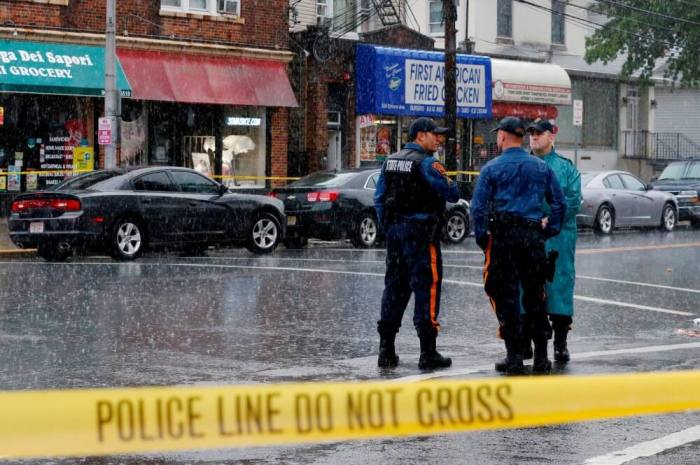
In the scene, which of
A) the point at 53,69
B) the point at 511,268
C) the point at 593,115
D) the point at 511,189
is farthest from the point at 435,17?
the point at 511,268

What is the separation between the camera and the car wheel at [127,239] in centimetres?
1909

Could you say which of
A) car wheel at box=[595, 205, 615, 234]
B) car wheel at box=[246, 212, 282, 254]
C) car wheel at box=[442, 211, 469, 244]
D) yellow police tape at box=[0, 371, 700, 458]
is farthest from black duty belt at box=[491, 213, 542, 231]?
car wheel at box=[595, 205, 615, 234]

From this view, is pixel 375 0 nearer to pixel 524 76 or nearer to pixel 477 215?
pixel 524 76

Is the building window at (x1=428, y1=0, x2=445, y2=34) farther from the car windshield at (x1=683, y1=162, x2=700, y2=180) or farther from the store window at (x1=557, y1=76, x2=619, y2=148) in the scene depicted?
the car windshield at (x1=683, y1=162, x2=700, y2=180)

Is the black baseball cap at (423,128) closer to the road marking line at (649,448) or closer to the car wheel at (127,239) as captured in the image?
the road marking line at (649,448)

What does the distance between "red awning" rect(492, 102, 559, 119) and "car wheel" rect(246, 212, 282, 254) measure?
654 inches

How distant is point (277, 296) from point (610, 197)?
15615mm

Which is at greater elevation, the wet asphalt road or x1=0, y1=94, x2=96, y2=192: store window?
x1=0, y1=94, x2=96, y2=192: store window

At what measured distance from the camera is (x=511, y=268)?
893 centimetres

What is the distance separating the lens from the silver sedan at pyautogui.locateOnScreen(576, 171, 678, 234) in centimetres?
2819

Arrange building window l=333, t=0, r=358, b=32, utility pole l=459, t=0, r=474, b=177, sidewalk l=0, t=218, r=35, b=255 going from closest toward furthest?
sidewalk l=0, t=218, r=35, b=255 → building window l=333, t=0, r=358, b=32 → utility pole l=459, t=0, r=474, b=177

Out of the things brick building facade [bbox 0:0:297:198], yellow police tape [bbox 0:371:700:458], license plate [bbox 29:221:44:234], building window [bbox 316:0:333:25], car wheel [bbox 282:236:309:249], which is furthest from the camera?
building window [bbox 316:0:333:25]

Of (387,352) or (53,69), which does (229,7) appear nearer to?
(53,69)

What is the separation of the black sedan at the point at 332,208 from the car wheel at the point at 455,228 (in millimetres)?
1972
